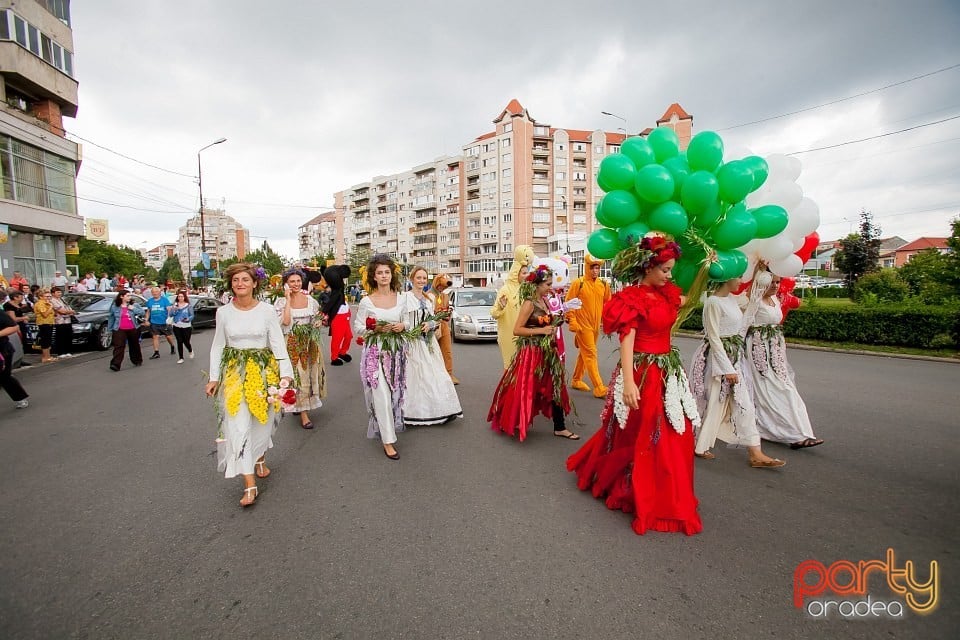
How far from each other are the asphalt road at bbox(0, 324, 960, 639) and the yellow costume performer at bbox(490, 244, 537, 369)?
178 centimetres

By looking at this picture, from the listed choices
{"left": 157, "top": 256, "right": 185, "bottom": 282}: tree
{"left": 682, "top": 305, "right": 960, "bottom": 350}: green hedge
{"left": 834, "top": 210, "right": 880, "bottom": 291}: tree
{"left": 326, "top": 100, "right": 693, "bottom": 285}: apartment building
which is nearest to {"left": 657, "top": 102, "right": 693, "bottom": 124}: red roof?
{"left": 326, "top": 100, "right": 693, "bottom": 285}: apartment building

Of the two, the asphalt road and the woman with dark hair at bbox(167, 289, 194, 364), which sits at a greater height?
the woman with dark hair at bbox(167, 289, 194, 364)

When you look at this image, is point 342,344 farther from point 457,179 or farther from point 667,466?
point 457,179

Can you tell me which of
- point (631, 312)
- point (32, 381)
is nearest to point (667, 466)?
point (631, 312)

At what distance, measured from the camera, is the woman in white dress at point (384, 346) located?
15.9 feet

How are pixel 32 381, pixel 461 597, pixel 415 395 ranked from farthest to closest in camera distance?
pixel 32 381 → pixel 415 395 → pixel 461 597

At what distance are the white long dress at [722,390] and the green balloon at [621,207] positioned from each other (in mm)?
1289

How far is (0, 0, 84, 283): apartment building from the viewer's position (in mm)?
19844

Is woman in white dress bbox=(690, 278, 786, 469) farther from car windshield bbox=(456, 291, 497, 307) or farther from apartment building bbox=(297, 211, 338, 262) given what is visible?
apartment building bbox=(297, 211, 338, 262)

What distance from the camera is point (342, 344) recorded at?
34.2 ft

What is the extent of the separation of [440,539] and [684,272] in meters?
2.80

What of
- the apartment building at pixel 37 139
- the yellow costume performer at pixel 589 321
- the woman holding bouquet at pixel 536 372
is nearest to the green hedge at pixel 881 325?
the yellow costume performer at pixel 589 321

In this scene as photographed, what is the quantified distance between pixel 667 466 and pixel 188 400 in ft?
23.9

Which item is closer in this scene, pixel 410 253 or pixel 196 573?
pixel 196 573
